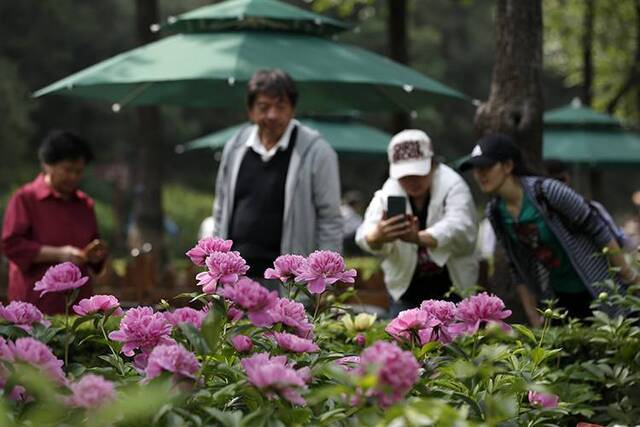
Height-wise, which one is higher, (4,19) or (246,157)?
(4,19)

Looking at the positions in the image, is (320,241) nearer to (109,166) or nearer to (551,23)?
(551,23)

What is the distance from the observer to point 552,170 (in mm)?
9203

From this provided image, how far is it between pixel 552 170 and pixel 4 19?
94.8ft

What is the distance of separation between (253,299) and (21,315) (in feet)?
2.16

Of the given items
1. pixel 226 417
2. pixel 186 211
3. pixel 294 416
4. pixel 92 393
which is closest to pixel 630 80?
pixel 294 416

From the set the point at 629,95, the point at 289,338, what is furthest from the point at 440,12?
the point at 289,338

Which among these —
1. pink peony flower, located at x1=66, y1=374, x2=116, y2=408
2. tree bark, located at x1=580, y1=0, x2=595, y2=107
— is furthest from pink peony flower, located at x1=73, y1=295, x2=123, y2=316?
A: tree bark, located at x1=580, y1=0, x2=595, y2=107

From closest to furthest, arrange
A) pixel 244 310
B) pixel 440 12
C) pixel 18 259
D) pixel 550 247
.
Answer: pixel 244 310 → pixel 550 247 → pixel 18 259 → pixel 440 12

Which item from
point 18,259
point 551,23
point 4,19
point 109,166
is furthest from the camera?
point 109,166

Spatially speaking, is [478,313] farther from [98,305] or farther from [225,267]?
[98,305]

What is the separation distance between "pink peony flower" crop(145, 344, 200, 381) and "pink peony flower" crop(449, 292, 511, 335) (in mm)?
809

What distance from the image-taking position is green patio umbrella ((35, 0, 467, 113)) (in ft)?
27.6

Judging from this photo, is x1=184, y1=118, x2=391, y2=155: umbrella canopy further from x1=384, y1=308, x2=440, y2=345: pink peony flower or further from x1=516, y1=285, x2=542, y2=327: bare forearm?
x1=384, y1=308, x2=440, y2=345: pink peony flower

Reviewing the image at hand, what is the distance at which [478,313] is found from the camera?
122 inches
